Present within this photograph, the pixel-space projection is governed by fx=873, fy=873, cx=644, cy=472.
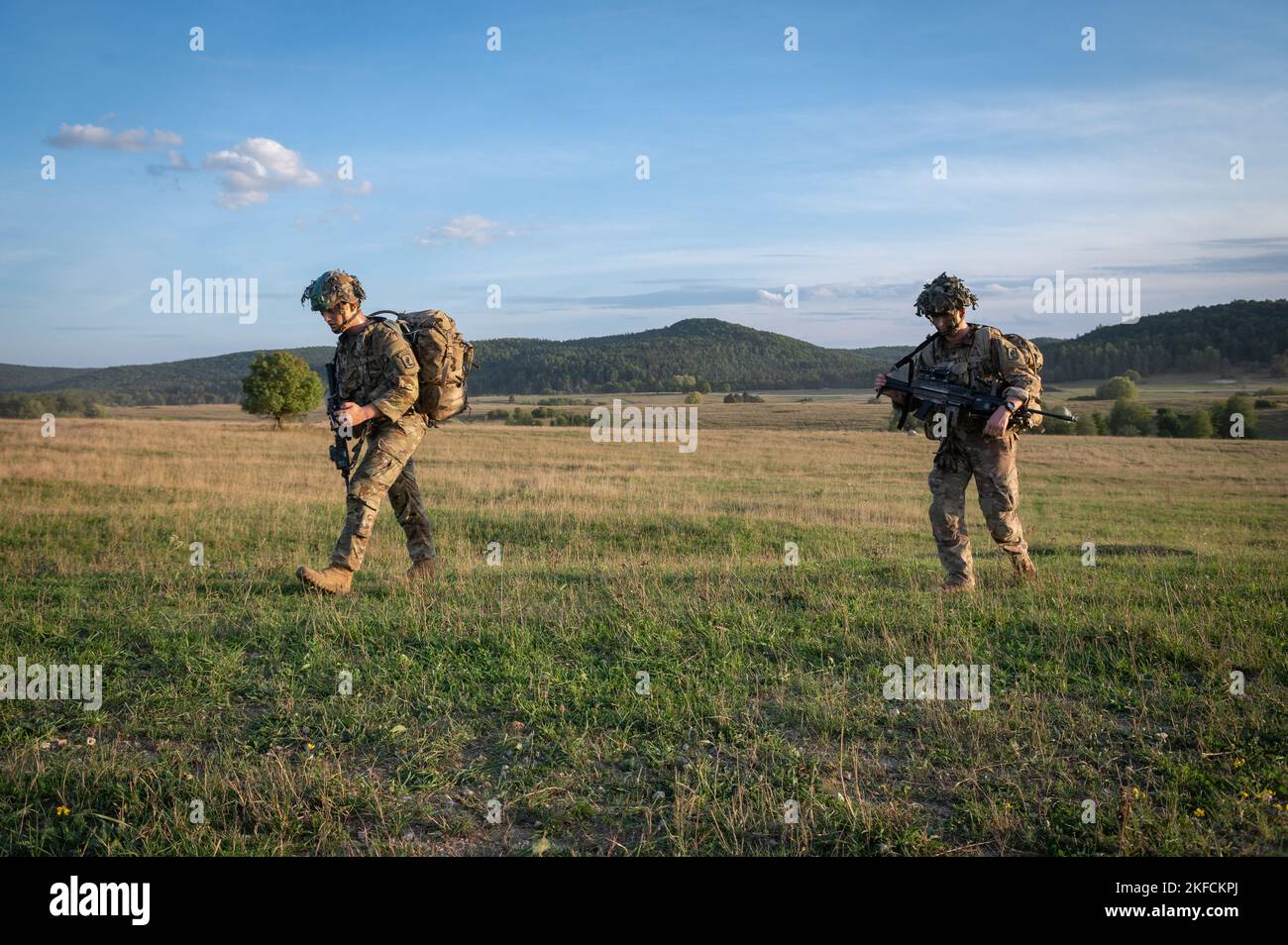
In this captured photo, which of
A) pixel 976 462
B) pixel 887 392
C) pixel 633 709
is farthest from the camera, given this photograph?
pixel 887 392

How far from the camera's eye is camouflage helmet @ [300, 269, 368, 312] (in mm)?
8047

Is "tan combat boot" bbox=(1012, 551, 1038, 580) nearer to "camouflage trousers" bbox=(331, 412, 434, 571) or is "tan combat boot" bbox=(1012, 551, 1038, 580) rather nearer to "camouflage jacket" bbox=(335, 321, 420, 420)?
"camouflage trousers" bbox=(331, 412, 434, 571)

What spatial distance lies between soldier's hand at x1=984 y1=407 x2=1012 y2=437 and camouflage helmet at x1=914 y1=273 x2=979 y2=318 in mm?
1079

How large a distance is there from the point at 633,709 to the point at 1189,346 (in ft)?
415

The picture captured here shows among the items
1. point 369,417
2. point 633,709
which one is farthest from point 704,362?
point 633,709

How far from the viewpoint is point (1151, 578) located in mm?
8930

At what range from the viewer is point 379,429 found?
831 cm

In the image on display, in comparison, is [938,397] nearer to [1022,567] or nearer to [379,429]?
[1022,567]

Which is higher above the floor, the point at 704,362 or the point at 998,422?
the point at 704,362

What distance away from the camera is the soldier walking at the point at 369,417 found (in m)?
7.94

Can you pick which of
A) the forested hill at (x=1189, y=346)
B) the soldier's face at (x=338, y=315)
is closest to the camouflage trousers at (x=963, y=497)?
the soldier's face at (x=338, y=315)

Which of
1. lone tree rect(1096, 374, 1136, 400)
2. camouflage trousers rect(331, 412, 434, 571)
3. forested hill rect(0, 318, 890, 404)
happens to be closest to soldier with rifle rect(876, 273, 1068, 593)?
camouflage trousers rect(331, 412, 434, 571)
